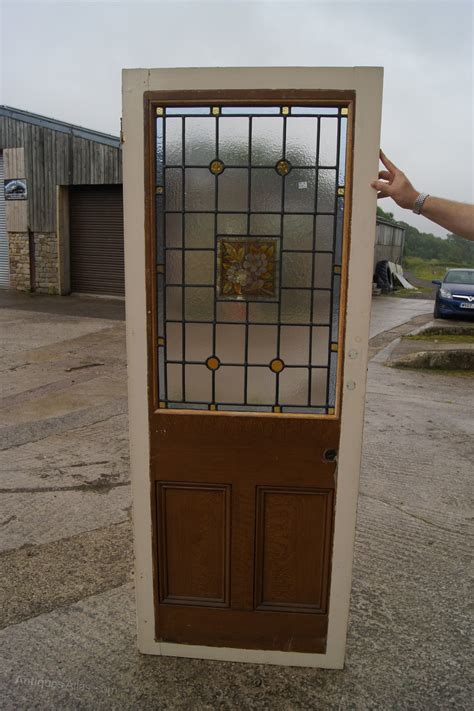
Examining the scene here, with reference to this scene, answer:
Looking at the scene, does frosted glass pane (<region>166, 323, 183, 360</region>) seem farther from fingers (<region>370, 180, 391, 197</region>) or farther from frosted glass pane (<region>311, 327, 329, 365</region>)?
Result: fingers (<region>370, 180, 391, 197</region>)

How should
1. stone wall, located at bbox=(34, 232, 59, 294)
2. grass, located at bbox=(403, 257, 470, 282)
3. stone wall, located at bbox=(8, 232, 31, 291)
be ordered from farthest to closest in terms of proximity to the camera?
grass, located at bbox=(403, 257, 470, 282) < stone wall, located at bbox=(8, 232, 31, 291) < stone wall, located at bbox=(34, 232, 59, 294)

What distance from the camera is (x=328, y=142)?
6.86 ft

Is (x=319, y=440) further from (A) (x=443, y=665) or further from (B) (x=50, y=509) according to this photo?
(B) (x=50, y=509)

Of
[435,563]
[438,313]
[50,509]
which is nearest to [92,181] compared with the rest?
[438,313]

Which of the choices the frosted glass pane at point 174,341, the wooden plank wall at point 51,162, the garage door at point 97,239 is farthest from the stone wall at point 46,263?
the frosted glass pane at point 174,341

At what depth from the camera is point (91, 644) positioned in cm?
263

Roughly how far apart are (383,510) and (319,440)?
207 centimetres

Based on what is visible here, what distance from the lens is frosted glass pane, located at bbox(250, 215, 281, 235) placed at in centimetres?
218

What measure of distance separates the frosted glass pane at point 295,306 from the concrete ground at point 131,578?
61.8 inches

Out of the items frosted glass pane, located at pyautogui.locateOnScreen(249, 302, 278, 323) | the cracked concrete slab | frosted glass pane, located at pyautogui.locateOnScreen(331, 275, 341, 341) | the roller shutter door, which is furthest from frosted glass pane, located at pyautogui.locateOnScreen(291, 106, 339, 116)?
the roller shutter door

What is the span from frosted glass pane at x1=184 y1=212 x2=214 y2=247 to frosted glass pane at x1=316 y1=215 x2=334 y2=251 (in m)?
0.41

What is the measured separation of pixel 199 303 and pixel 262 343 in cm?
30

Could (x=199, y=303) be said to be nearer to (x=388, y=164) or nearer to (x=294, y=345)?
(x=294, y=345)

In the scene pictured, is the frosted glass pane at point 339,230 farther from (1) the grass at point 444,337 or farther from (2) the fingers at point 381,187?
(1) the grass at point 444,337
